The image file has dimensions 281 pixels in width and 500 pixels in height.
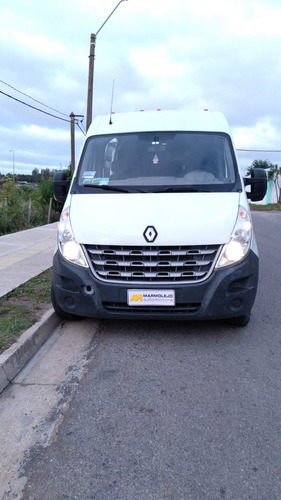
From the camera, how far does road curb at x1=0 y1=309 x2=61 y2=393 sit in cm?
348

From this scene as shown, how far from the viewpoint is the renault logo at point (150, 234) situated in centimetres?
396

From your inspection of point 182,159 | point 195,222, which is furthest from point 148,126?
point 195,222

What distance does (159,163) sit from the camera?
4941mm

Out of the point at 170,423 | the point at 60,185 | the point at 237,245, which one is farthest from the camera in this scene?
the point at 60,185

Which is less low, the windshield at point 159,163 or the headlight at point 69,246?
the windshield at point 159,163

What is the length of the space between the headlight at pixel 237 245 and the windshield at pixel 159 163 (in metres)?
0.57

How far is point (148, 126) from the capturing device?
17.4ft

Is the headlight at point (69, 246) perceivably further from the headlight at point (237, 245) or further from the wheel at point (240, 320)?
A: the wheel at point (240, 320)

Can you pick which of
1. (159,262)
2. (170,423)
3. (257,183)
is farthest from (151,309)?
(257,183)

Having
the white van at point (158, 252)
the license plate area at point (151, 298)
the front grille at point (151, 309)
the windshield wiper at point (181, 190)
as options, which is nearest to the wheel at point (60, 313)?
the white van at point (158, 252)

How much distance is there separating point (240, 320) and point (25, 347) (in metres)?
2.28

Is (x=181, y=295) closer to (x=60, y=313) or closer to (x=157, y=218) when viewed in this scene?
(x=157, y=218)

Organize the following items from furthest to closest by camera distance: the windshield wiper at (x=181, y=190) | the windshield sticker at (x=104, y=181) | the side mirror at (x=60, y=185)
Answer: the side mirror at (x=60, y=185) < the windshield sticker at (x=104, y=181) < the windshield wiper at (x=181, y=190)

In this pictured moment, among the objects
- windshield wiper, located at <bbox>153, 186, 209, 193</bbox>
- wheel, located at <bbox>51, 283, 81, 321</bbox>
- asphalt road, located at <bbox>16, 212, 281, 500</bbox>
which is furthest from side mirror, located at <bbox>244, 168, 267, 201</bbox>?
wheel, located at <bbox>51, 283, 81, 321</bbox>
